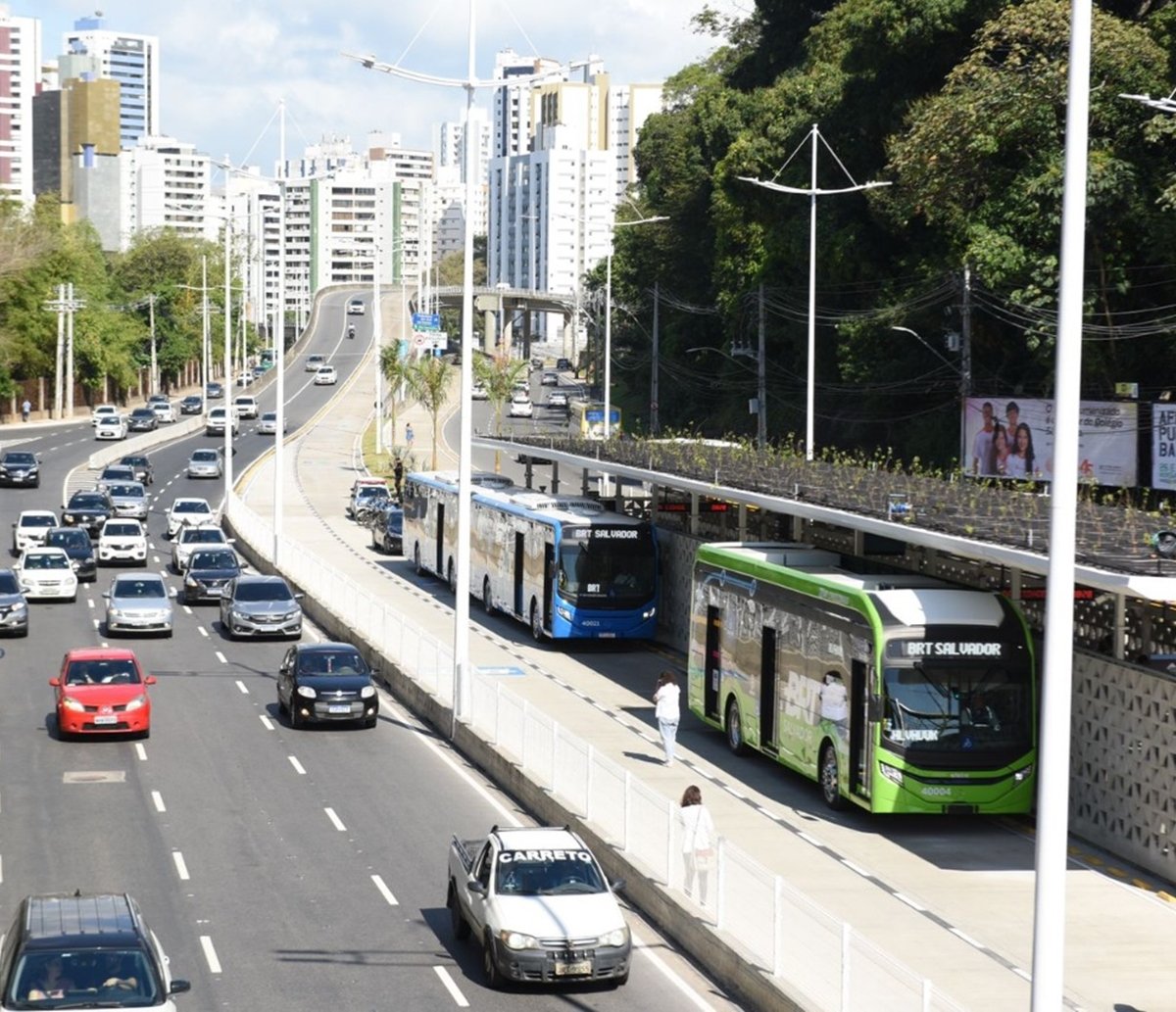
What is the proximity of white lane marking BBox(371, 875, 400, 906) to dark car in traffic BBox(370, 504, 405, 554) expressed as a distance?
39620 mm

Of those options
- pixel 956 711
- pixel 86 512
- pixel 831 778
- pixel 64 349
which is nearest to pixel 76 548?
pixel 86 512

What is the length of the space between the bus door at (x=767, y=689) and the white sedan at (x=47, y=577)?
88.5ft

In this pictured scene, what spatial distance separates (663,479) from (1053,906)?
1041 inches

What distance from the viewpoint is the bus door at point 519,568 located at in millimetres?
44125

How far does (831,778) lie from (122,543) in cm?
3739

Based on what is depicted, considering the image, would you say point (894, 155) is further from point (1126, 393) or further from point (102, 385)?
point (102, 385)

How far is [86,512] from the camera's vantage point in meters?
65.2

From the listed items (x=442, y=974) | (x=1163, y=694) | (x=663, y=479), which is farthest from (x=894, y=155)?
(x=442, y=974)

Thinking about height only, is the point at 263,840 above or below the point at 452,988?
below

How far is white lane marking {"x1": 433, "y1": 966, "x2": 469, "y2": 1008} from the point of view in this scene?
705 inches

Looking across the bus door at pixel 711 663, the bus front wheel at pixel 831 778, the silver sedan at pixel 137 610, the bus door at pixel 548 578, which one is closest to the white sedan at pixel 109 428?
the silver sedan at pixel 137 610

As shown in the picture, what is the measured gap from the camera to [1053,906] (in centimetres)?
1250

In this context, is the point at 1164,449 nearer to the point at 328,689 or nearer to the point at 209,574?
the point at 328,689

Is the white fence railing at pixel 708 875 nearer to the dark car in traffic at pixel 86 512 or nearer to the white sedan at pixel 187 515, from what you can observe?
the white sedan at pixel 187 515
